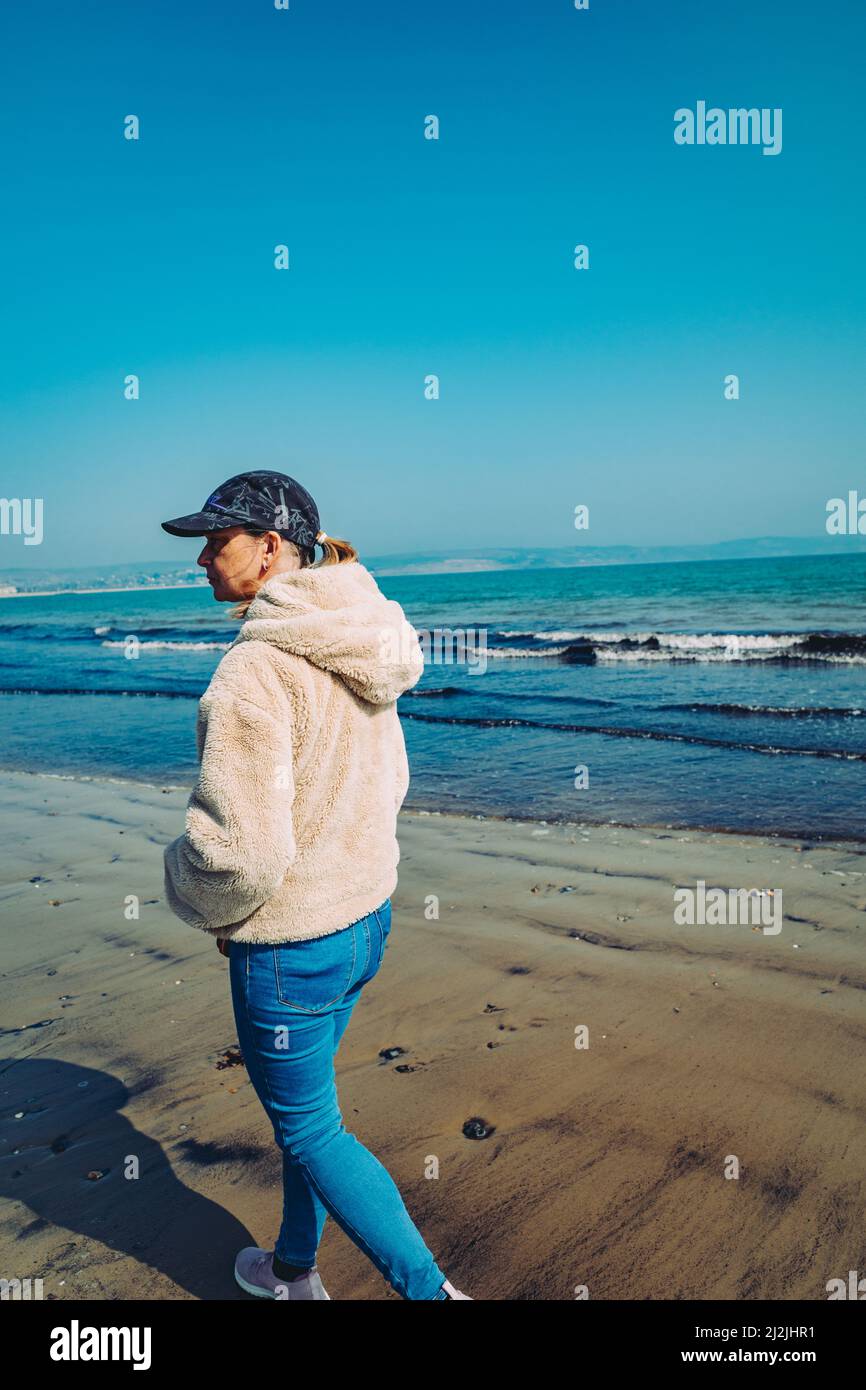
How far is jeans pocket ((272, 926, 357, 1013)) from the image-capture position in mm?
1724

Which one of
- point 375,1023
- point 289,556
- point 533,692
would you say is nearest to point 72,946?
point 375,1023

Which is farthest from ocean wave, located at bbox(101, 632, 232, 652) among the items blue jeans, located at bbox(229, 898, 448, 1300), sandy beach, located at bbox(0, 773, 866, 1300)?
blue jeans, located at bbox(229, 898, 448, 1300)

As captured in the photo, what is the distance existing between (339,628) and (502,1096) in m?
2.16

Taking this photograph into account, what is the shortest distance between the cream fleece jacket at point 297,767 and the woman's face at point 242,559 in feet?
0.41

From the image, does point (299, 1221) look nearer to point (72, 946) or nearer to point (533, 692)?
point (72, 946)

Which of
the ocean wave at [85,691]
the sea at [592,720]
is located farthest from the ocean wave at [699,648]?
the ocean wave at [85,691]

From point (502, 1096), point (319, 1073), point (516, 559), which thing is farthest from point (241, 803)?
point (516, 559)

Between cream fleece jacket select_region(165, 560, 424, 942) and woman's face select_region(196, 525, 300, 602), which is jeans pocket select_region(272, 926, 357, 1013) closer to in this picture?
cream fleece jacket select_region(165, 560, 424, 942)

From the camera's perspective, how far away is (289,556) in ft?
6.23

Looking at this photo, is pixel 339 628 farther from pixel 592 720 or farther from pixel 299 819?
pixel 592 720

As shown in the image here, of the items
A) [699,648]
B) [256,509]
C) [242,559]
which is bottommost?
[699,648]

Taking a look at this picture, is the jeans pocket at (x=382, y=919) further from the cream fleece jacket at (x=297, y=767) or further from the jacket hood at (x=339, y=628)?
the jacket hood at (x=339, y=628)

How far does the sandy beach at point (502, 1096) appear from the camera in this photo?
234 centimetres

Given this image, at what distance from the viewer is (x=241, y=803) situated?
1.59 m
